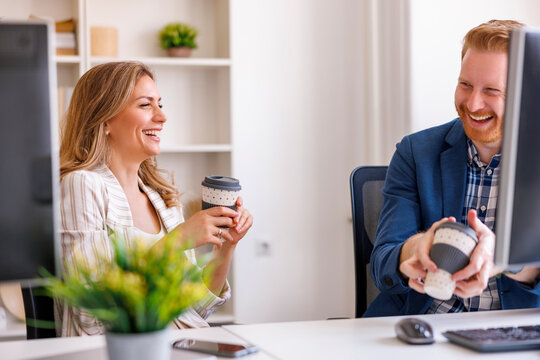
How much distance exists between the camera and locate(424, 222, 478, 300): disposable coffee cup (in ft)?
3.84

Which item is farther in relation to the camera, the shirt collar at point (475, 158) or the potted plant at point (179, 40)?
the potted plant at point (179, 40)

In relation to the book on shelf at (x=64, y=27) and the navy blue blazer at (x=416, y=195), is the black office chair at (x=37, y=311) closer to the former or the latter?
the navy blue blazer at (x=416, y=195)

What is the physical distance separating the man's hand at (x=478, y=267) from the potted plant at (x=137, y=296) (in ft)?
1.75

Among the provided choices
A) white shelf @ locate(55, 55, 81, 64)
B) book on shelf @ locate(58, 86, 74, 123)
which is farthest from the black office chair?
white shelf @ locate(55, 55, 81, 64)

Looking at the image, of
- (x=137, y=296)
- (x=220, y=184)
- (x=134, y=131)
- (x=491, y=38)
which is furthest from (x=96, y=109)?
(x=137, y=296)

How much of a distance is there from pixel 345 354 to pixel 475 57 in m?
0.87

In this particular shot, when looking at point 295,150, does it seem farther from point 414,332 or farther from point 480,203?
point 414,332

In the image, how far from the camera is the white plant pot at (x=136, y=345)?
84cm

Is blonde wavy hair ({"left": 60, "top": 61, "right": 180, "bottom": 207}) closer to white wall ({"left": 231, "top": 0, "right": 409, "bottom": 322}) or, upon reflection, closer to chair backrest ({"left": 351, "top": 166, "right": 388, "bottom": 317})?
chair backrest ({"left": 351, "top": 166, "right": 388, "bottom": 317})

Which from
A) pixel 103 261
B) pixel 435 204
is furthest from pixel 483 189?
pixel 103 261

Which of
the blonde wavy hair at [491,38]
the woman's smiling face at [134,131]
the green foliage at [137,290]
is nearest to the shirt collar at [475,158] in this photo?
the blonde wavy hair at [491,38]

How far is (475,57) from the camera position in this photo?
1633 mm

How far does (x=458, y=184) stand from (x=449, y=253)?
557mm

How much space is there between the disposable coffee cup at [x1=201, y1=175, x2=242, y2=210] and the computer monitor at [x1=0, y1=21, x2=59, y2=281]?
0.66 meters
